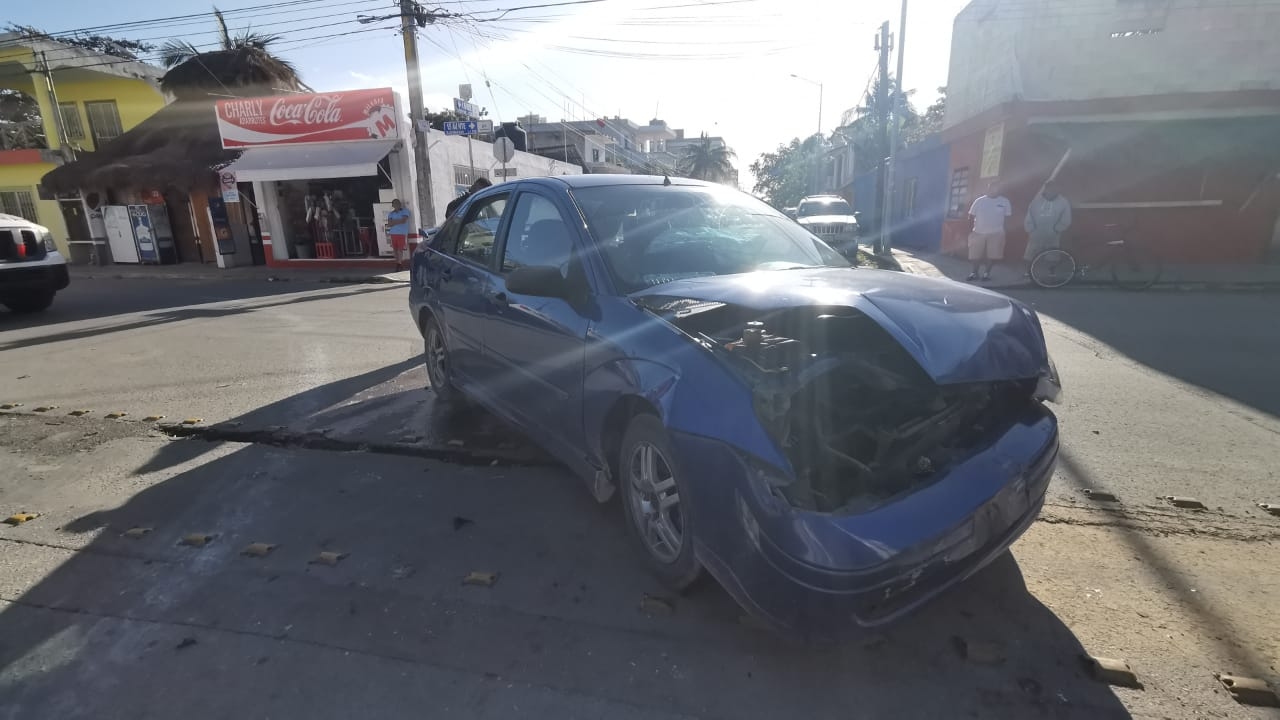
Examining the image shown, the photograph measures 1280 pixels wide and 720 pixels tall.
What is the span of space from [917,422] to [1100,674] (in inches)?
38.8

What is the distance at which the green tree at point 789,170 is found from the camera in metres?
56.0

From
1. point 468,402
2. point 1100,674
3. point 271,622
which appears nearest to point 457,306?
point 468,402

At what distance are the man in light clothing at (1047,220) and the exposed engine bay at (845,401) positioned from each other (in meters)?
10.7

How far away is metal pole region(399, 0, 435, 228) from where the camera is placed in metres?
14.2

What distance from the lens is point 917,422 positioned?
6.99ft

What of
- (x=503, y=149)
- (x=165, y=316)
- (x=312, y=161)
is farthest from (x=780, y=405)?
(x=312, y=161)

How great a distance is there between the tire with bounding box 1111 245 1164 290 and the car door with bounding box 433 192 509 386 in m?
11.3

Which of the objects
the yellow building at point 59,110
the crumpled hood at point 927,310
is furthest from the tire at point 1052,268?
the yellow building at point 59,110

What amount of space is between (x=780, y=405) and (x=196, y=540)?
2905 mm

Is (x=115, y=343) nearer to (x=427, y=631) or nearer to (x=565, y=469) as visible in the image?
(x=565, y=469)

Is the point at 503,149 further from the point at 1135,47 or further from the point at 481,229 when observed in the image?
the point at 1135,47

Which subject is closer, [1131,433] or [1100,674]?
[1100,674]

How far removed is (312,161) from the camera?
650 inches

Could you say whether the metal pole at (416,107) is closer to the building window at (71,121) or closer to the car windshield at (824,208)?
the car windshield at (824,208)
